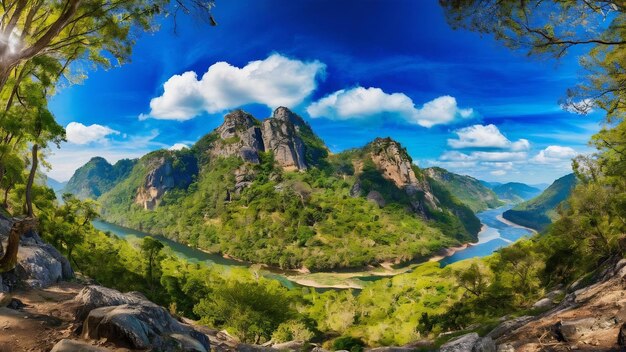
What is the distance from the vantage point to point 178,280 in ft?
131

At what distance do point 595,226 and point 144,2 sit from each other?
33471mm

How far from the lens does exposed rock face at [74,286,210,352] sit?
288 inches

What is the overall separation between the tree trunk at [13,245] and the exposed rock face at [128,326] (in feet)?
8.21

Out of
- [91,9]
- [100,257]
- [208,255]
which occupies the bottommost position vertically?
[208,255]

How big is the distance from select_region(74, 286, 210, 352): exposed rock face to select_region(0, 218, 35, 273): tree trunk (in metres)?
2.50

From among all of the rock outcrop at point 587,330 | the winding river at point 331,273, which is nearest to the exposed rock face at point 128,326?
the rock outcrop at point 587,330

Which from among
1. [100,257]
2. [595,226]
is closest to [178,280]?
[100,257]

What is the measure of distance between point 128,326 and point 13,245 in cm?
553

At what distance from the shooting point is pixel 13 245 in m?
9.98

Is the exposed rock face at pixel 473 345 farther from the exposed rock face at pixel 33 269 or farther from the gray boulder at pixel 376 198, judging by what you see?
the gray boulder at pixel 376 198

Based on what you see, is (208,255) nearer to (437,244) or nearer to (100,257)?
(437,244)

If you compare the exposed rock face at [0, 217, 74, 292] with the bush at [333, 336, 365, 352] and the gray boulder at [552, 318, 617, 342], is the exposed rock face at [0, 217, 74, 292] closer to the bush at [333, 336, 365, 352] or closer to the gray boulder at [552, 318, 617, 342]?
the gray boulder at [552, 318, 617, 342]

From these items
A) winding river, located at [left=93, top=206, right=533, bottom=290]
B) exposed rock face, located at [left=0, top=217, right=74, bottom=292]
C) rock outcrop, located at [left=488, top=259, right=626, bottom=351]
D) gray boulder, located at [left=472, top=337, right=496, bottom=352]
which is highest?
exposed rock face, located at [left=0, top=217, right=74, bottom=292]

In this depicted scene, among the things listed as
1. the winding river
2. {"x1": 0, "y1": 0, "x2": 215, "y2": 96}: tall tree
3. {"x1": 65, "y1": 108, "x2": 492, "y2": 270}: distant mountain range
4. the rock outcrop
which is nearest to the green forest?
{"x1": 0, "y1": 0, "x2": 215, "y2": 96}: tall tree
